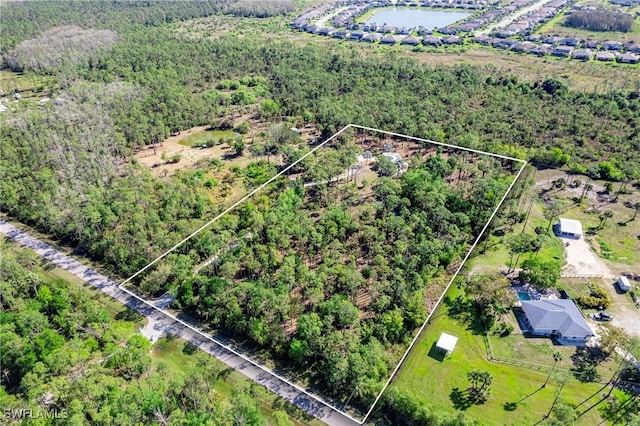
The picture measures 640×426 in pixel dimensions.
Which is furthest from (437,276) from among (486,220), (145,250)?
(145,250)

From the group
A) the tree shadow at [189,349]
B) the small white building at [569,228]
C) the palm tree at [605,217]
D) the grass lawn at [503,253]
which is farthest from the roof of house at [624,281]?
the tree shadow at [189,349]

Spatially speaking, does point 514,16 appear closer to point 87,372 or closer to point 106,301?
point 106,301

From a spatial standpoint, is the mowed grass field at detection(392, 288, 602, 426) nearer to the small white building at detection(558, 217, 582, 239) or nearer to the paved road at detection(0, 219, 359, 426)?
the paved road at detection(0, 219, 359, 426)

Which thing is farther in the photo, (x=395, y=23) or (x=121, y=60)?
(x=395, y=23)

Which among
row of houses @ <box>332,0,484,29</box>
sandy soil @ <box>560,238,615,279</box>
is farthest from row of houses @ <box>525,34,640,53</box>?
sandy soil @ <box>560,238,615,279</box>

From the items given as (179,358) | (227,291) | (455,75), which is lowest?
(179,358)

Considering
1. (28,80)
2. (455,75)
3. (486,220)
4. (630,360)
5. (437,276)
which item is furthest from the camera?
(28,80)

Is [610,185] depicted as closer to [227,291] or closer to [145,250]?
[227,291]

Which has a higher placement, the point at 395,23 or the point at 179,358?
the point at 395,23
